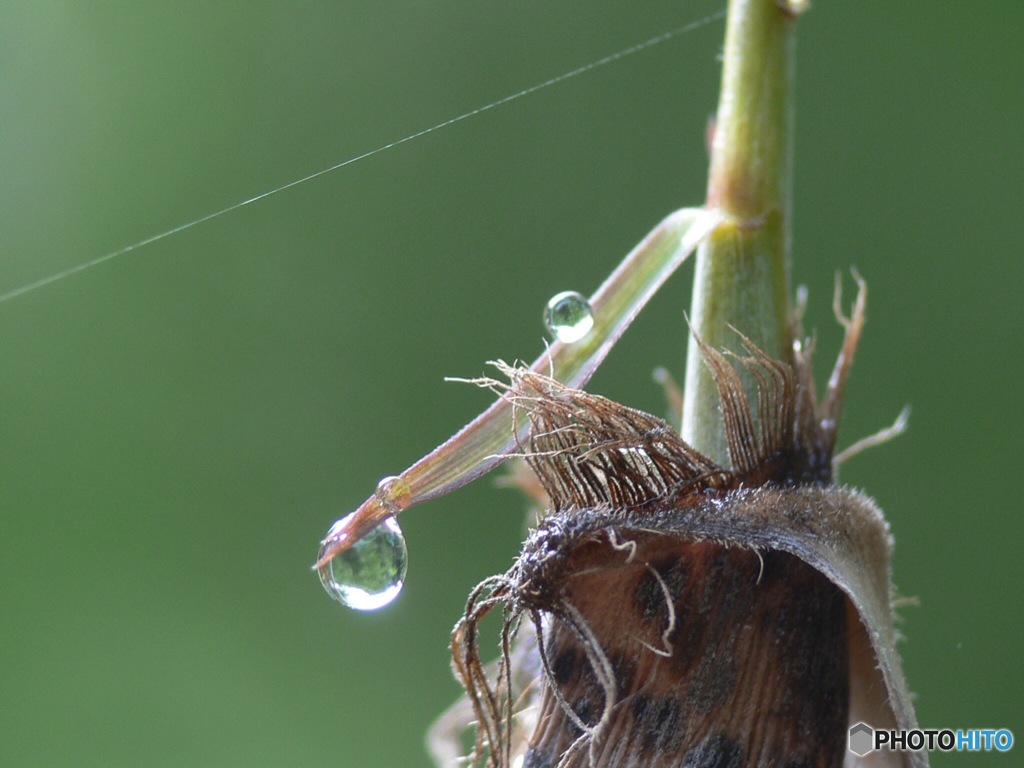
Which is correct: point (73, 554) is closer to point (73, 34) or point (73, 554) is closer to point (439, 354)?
point (439, 354)

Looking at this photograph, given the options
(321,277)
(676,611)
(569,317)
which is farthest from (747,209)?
(321,277)

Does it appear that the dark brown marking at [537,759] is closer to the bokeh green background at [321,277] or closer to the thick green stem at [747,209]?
the thick green stem at [747,209]

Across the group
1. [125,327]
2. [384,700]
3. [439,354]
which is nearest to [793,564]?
[439,354]

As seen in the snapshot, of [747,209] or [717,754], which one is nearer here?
[717,754]

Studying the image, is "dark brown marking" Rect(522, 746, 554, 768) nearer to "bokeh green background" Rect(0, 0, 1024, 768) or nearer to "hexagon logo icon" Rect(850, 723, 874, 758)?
"hexagon logo icon" Rect(850, 723, 874, 758)

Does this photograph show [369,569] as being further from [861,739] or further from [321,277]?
[321,277]

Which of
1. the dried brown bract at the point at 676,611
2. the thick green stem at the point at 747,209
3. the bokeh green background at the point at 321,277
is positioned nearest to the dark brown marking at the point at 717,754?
the dried brown bract at the point at 676,611
